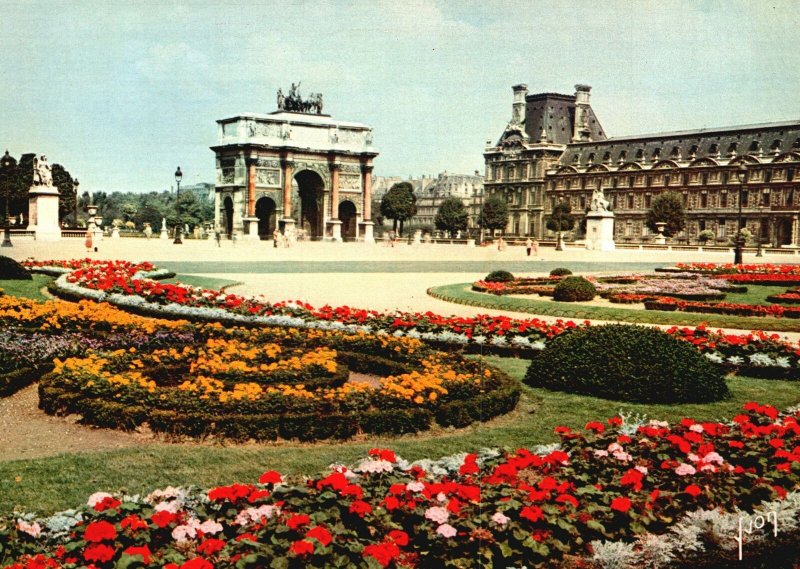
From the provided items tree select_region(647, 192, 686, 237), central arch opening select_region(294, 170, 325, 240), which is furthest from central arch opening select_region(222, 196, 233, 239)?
tree select_region(647, 192, 686, 237)

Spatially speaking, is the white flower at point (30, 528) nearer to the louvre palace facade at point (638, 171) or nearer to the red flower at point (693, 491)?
the red flower at point (693, 491)

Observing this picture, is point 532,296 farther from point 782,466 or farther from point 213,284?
point 782,466

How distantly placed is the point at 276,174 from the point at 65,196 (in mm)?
30637

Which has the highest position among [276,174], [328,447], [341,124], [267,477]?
[341,124]

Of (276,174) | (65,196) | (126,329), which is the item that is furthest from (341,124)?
(126,329)

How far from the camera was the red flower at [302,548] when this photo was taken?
4.70 meters

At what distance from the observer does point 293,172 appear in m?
76.0

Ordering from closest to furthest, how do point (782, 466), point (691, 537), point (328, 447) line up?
point (691, 537) → point (782, 466) → point (328, 447)

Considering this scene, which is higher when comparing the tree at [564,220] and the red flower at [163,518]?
the tree at [564,220]

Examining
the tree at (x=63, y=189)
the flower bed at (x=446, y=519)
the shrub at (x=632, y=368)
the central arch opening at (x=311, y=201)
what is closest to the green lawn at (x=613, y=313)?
the shrub at (x=632, y=368)

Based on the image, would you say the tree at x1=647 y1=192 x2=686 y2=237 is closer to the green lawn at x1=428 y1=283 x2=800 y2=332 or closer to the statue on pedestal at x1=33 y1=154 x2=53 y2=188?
the statue on pedestal at x1=33 y1=154 x2=53 y2=188

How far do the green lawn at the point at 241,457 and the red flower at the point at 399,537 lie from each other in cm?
249

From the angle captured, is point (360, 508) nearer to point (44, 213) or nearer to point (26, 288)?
point (26, 288)

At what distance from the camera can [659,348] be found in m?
10.7
